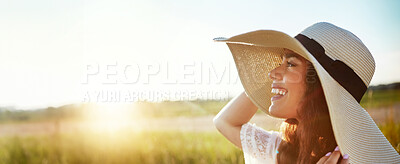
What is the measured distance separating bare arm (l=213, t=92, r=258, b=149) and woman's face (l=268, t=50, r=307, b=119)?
29cm

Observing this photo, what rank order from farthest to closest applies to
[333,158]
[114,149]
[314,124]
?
[114,149] → [314,124] → [333,158]

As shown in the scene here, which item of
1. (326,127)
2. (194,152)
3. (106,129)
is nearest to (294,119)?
(326,127)

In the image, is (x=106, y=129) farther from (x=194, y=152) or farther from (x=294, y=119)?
(x=294, y=119)

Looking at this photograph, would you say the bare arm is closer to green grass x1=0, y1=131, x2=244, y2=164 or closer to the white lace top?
the white lace top

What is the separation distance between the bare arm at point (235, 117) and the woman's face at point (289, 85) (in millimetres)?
289

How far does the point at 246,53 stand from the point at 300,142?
0.61m

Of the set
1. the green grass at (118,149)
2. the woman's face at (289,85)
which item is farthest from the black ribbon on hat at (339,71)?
the green grass at (118,149)

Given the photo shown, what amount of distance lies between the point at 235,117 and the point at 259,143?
0.19 m

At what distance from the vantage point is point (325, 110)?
154 centimetres

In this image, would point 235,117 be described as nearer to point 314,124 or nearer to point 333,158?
point 314,124

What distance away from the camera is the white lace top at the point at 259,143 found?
71.8 inches

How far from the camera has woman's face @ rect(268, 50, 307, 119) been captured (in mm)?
1578

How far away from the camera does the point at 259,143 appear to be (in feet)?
6.08

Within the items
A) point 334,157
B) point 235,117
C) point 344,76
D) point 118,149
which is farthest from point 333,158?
point 118,149
